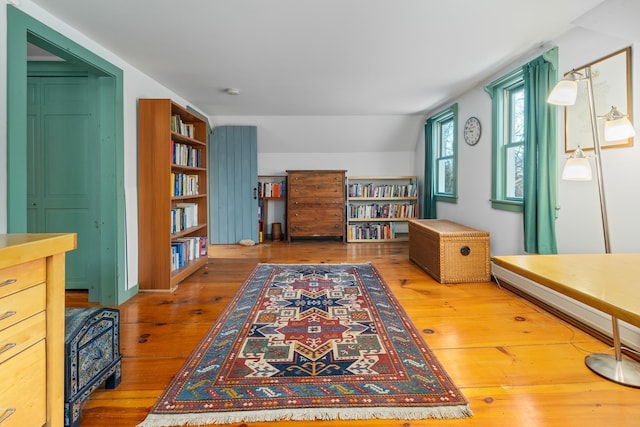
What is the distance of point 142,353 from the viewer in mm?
1952

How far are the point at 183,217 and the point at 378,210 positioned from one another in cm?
343

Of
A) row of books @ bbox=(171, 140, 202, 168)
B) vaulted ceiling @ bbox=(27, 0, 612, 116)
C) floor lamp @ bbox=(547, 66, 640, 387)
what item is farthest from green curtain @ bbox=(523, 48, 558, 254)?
row of books @ bbox=(171, 140, 202, 168)

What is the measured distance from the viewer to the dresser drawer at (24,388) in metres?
1.01

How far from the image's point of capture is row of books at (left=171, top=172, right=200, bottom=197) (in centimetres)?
336

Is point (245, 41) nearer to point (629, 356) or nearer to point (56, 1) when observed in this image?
point (56, 1)

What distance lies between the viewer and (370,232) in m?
5.86

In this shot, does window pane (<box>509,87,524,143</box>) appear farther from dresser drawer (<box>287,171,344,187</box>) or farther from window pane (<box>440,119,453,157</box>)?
dresser drawer (<box>287,171,344,187</box>)

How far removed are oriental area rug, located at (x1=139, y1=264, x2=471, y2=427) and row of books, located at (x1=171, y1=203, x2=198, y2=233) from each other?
129cm

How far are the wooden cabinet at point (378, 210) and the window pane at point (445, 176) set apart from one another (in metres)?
0.68

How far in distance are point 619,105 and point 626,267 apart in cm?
147

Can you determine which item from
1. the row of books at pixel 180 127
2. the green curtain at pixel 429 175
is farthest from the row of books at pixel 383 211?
the row of books at pixel 180 127

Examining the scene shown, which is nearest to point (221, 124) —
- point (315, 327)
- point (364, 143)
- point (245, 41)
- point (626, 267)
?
point (364, 143)

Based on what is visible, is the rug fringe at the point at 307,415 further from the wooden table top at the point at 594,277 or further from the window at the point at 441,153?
the window at the point at 441,153

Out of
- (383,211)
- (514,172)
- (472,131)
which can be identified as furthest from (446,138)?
(514,172)
